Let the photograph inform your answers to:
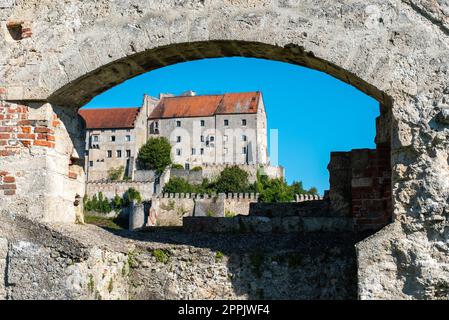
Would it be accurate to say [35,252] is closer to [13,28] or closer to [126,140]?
[13,28]

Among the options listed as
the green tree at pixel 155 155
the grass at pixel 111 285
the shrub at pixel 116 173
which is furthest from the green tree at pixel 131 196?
the grass at pixel 111 285

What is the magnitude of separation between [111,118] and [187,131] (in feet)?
33.4

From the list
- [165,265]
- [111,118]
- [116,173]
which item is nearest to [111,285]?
[165,265]

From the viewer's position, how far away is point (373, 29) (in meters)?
4.66

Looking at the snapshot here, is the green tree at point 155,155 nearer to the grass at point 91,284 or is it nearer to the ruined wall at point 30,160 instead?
the ruined wall at point 30,160

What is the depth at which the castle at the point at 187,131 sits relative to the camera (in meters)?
71.9

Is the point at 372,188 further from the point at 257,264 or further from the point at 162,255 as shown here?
the point at 162,255

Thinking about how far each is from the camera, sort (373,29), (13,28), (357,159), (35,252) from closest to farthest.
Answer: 1. (373,29)
2. (35,252)
3. (13,28)
4. (357,159)

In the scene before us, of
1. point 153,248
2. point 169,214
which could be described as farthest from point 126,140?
point 153,248

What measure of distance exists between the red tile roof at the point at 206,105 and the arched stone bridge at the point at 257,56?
220ft

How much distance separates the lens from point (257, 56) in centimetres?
523

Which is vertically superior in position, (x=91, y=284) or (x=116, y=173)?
(x=116, y=173)

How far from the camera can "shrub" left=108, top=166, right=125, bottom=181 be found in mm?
71625
